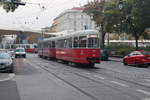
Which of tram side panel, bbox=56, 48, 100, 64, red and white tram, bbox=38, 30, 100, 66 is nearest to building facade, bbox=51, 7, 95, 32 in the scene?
red and white tram, bbox=38, 30, 100, 66

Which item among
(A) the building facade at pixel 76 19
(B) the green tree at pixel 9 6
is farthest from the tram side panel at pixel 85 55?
(A) the building facade at pixel 76 19

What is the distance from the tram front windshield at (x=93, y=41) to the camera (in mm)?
25203

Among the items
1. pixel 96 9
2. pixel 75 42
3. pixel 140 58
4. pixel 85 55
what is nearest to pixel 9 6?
pixel 75 42

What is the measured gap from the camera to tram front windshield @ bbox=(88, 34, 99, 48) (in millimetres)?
25203

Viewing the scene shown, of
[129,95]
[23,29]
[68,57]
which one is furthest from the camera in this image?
[23,29]

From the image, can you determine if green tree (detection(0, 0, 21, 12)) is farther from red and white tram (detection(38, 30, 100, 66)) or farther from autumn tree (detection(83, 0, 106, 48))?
autumn tree (detection(83, 0, 106, 48))

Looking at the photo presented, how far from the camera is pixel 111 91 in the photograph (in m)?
12.3

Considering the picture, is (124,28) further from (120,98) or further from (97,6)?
(120,98)

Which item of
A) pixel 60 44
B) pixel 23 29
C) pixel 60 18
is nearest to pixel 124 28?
pixel 60 44

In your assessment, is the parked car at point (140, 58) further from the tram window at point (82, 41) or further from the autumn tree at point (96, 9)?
the autumn tree at point (96, 9)

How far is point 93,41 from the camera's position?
25.4 metres

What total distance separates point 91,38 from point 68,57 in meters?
4.55

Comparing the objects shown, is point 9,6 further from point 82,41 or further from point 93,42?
point 93,42

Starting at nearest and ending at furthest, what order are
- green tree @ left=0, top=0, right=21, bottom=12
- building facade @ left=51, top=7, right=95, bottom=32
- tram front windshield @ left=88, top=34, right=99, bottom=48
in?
green tree @ left=0, top=0, right=21, bottom=12 < tram front windshield @ left=88, top=34, right=99, bottom=48 < building facade @ left=51, top=7, right=95, bottom=32
